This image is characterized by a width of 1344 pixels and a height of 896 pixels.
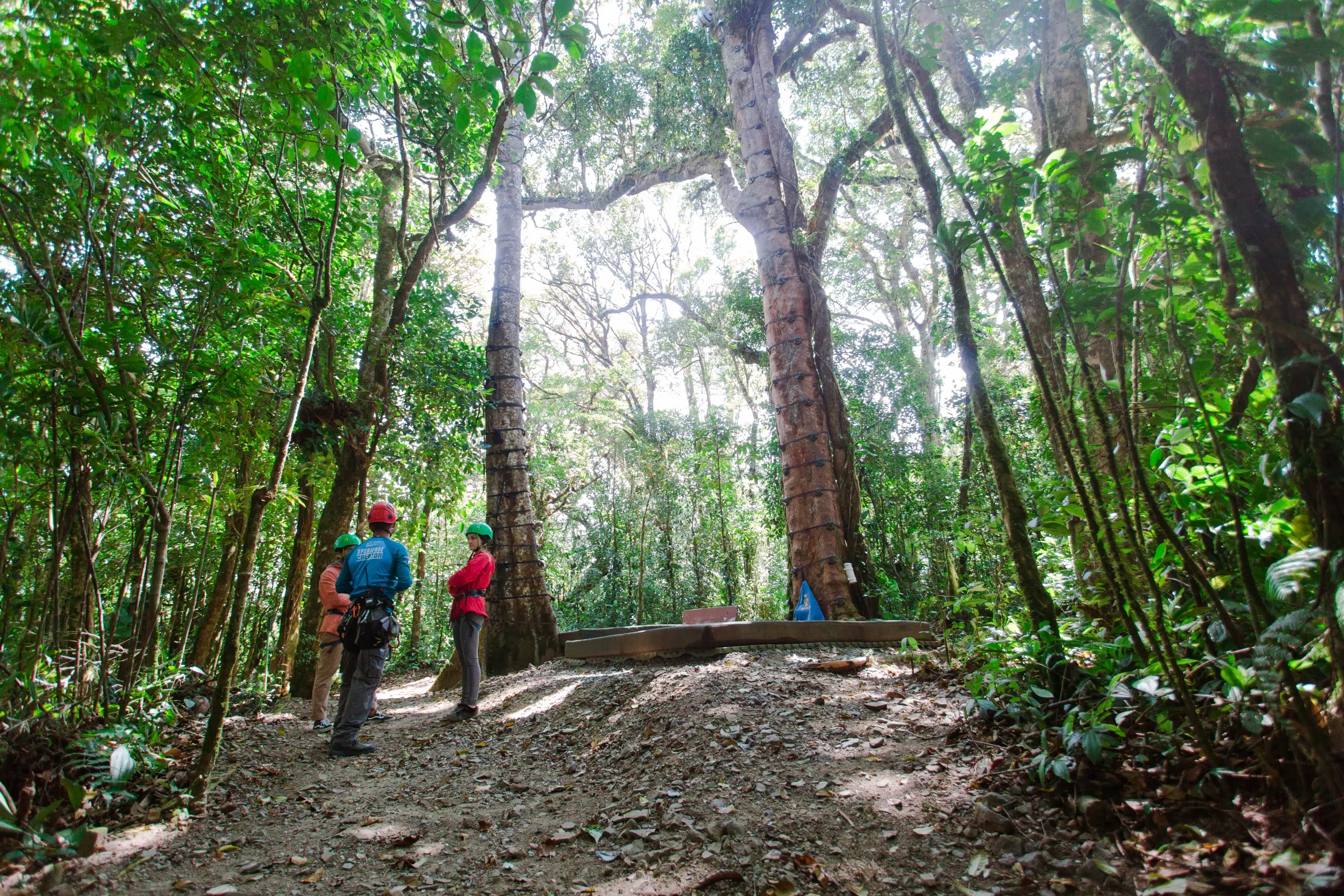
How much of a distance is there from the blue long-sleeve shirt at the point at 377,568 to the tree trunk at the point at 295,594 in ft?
6.28

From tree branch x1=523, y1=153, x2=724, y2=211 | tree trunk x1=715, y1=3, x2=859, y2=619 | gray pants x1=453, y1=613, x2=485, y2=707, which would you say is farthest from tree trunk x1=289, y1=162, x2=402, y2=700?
tree trunk x1=715, y1=3, x2=859, y2=619

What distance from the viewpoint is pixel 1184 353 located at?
1893mm

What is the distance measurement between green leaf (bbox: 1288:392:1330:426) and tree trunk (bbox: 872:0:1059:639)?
53.0 inches

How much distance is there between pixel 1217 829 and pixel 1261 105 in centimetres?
202

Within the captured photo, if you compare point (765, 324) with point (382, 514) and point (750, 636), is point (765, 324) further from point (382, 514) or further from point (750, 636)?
point (382, 514)

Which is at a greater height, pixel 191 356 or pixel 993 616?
pixel 191 356

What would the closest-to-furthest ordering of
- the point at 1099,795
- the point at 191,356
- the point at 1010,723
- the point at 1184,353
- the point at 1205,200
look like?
the point at 1184,353, the point at 1099,795, the point at 1205,200, the point at 1010,723, the point at 191,356

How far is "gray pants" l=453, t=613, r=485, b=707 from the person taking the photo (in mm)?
5375

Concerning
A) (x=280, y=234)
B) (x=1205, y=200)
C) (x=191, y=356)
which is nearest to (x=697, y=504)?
(x=280, y=234)

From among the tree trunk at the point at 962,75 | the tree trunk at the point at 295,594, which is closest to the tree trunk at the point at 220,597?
the tree trunk at the point at 295,594

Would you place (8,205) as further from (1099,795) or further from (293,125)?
(1099,795)

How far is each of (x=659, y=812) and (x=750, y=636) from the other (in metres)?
2.68

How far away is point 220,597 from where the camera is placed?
621 centimetres

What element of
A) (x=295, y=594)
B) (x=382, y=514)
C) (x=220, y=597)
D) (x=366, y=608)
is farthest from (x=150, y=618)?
(x=295, y=594)
